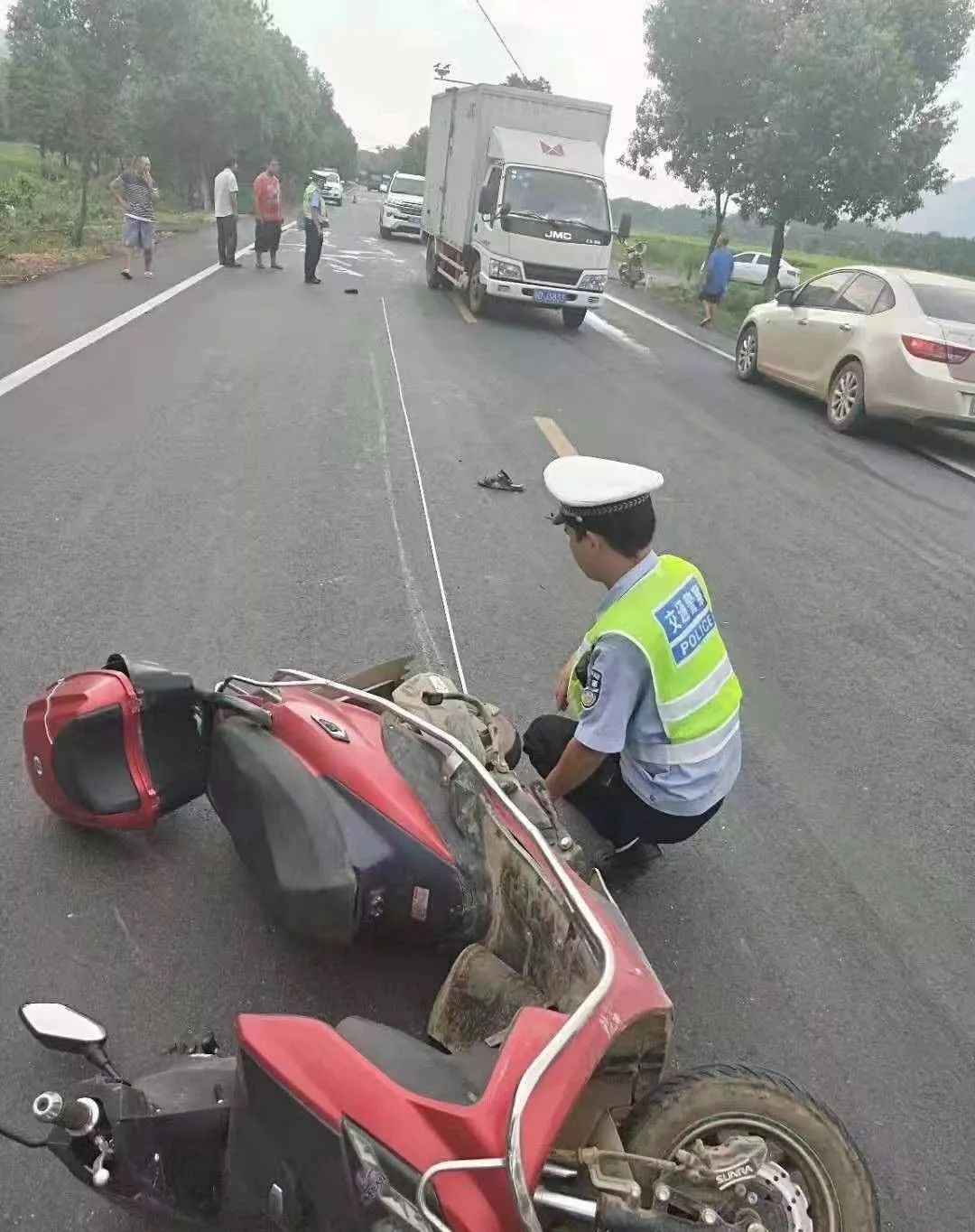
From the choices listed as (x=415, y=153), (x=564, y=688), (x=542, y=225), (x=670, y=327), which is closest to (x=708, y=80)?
(x=670, y=327)

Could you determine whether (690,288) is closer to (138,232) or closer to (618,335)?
(618,335)

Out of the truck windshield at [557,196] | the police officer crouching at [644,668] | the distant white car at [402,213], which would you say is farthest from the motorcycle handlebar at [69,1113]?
the distant white car at [402,213]

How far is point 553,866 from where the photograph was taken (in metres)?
2.31

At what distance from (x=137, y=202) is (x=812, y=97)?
12.5m

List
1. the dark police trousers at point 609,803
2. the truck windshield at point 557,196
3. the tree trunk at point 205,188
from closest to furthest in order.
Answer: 1. the dark police trousers at point 609,803
2. the truck windshield at point 557,196
3. the tree trunk at point 205,188

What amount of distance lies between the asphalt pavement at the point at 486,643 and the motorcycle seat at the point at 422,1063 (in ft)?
2.51

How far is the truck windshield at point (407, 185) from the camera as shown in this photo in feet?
110

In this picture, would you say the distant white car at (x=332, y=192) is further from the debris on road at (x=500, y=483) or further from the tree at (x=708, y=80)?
the debris on road at (x=500, y=483)

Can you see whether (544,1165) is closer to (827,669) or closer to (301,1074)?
(301,1074)

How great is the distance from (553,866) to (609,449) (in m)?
6.91

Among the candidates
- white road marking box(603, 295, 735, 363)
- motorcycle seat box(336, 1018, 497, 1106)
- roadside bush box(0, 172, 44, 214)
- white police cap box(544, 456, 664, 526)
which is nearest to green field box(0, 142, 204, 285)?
roadside bush box(0, 172, 44, 214)

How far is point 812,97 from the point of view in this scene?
1964 centimetres

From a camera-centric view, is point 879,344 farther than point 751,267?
No

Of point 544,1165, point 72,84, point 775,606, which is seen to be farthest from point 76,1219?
point 72,84
